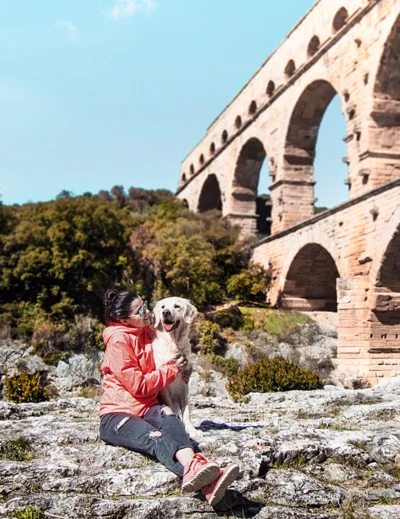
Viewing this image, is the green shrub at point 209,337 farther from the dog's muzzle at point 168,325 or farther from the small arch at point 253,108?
the dog's muzzle at point 168,325

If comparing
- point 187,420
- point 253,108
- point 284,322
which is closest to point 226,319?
point 284,322

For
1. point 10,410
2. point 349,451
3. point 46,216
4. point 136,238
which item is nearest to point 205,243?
point 136,238

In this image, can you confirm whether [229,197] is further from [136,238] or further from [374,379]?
[374,379]

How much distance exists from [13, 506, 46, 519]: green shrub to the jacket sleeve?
0.97m

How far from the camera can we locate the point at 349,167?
55.7 feet

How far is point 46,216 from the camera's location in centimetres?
1944

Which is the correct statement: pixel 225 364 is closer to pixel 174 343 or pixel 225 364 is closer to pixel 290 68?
pixel 174 343

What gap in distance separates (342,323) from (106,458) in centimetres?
1232

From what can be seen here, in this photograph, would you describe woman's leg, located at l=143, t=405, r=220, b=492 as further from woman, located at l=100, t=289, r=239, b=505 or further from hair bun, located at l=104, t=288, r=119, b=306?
hair bun, located at l=104, t=288, r=119, b=306

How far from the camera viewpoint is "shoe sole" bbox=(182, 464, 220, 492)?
10.5 feet

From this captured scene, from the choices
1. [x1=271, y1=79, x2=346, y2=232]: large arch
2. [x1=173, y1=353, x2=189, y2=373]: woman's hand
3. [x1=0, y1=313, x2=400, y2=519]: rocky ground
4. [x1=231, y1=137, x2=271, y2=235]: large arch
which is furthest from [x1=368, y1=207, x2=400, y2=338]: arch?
[x1=231, y1=137, x2=271, y2=235]: large arch

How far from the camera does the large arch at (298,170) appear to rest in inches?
848

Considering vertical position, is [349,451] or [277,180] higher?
[277,180]

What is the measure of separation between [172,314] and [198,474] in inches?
51.9
